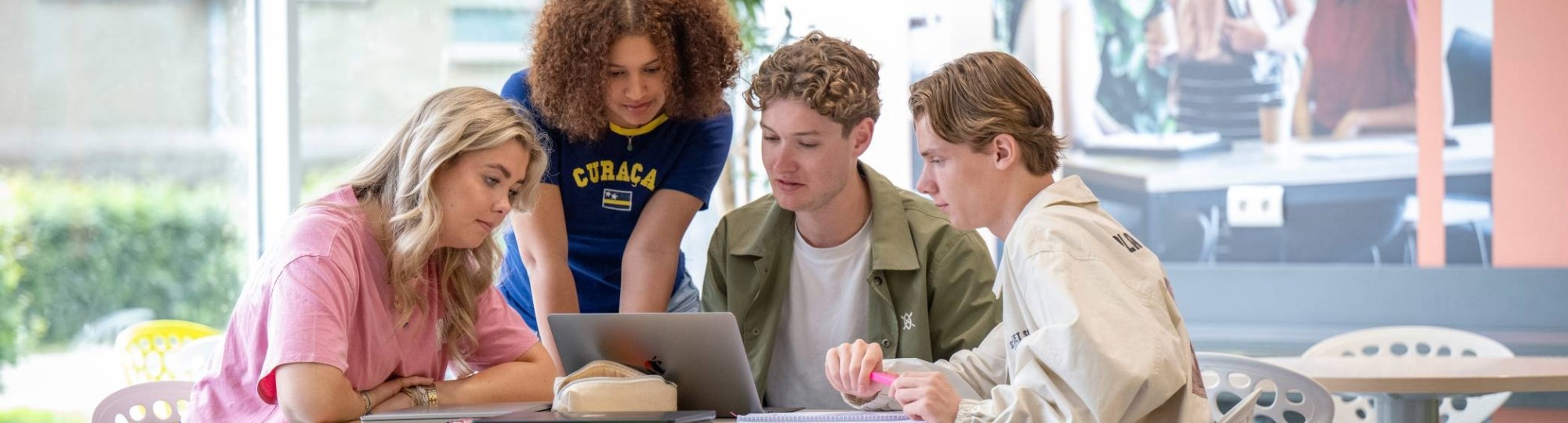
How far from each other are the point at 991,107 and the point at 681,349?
1.71ft

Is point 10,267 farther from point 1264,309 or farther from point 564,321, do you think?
point 1264,309

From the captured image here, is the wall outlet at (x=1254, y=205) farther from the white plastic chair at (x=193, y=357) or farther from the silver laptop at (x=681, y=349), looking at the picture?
the silver laptop at (x=681, y=349)

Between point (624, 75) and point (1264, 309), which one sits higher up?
point (624, 75)

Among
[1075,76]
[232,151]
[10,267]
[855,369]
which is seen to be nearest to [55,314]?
[10,267]

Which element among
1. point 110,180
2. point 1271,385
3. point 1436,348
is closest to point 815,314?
point 1271,385

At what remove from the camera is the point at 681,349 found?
1.80 m

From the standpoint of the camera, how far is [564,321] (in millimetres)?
1854

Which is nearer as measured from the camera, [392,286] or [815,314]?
[392,286]

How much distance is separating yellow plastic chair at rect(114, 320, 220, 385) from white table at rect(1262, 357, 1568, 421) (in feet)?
8.37

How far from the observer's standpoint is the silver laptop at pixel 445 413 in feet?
5.43

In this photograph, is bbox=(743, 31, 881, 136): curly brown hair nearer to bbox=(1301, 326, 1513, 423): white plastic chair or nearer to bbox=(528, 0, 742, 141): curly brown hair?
bbox=(528, 0, 742, 141): curly brown hair

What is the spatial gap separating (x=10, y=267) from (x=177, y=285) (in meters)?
0.61

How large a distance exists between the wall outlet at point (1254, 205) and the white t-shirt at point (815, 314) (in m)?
3.65

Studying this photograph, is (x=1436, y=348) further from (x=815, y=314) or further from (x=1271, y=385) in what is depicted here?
(x=815, y=314)
